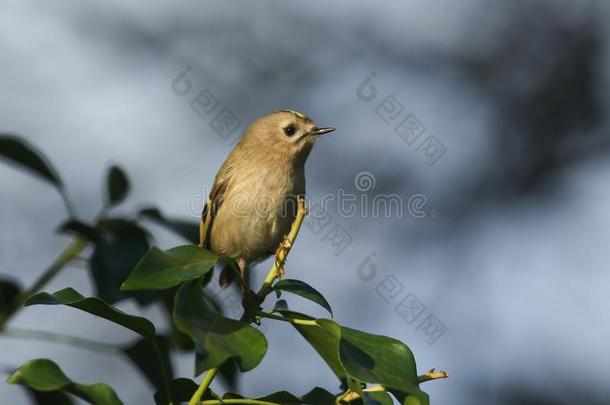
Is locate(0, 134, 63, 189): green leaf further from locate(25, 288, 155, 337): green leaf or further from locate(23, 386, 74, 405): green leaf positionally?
locate(25, 288, 155, 337): green leaf

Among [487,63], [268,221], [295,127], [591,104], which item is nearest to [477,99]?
[487,63]

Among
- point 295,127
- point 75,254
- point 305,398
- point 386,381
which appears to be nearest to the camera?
point 386,381

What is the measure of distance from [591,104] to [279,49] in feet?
9.26

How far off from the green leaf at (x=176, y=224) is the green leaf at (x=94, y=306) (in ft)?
3.36

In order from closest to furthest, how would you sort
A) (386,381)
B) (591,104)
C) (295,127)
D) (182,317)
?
1. (182,317)
2. (386,381)
3. (295,127)
4. (591,104)

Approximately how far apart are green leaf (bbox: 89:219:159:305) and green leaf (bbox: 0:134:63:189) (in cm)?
24

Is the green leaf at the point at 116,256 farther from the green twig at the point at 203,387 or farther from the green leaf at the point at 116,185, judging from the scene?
the green twig at the point at 203,387

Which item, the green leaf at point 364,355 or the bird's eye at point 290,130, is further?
the bird's eye at point 290,130

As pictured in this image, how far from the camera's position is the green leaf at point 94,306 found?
1.72 metres

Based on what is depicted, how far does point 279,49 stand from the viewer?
7605 mm

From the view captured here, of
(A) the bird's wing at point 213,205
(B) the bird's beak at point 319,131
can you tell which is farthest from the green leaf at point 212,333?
(B) the bird's beak at point 319,131

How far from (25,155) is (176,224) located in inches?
24.1

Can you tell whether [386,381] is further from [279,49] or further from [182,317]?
[279,49]

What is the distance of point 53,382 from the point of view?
1.55 m
